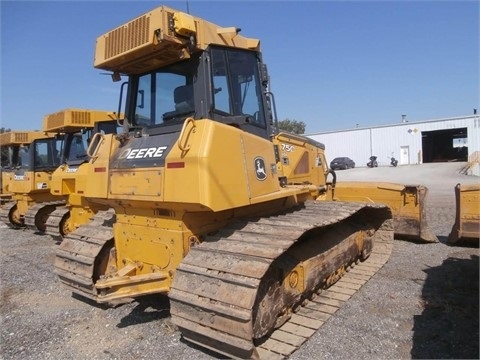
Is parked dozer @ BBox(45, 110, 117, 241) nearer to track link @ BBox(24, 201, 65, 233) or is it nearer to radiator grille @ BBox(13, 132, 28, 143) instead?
track link @ BBox(24, 201, 65, 233)

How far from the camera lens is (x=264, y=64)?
5.02 m

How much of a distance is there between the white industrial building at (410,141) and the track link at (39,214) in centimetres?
3565

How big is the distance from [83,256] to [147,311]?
1014mm

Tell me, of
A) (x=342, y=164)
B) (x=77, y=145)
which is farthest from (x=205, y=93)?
(x=342, y=164)

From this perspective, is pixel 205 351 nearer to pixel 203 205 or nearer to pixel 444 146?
pixel 203 205

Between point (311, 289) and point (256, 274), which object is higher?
point (256, 274)

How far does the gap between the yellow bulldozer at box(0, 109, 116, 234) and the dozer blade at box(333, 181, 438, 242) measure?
631 cm

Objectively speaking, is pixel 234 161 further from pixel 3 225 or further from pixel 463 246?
pixel 3 225

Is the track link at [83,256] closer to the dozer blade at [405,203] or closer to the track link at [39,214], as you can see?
the dozer blade at [405,203]

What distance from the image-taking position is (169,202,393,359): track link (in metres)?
3.24

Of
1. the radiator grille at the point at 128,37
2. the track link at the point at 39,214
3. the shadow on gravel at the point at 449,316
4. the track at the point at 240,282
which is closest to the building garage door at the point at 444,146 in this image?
the track link at the point at 39,214

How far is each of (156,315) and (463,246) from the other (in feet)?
18.7

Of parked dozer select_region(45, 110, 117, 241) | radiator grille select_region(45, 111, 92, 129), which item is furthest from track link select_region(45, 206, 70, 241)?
radiator grille select_region(45, 111, 92, 129)

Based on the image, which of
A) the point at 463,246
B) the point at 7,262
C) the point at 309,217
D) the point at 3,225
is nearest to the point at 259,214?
the point at 309,217
